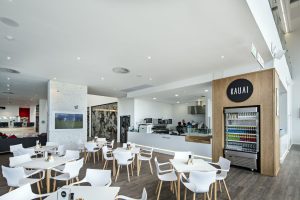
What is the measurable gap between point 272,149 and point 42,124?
14.9 m

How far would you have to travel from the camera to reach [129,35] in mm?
3592

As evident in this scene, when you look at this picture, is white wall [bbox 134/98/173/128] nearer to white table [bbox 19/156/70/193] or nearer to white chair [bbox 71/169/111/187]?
white table [bbox 19/156/70/193]

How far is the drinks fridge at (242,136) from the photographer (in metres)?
4.95

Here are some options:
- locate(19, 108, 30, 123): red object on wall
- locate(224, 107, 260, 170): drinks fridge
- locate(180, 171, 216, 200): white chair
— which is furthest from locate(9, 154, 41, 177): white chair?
locate(19, 108, 30, 123): red object on wall

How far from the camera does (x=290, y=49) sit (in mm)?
10305

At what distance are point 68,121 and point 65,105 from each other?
0.75 metres

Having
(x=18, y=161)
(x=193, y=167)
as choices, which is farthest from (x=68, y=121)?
(x=193, y=167)

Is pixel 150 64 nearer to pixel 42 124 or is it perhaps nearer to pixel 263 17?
pixel 263 17

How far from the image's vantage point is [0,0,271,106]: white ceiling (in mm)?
2721

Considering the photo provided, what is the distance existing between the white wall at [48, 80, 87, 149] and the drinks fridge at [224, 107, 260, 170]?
642 centimetres

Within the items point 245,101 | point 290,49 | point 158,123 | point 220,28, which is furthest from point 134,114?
point 290,49

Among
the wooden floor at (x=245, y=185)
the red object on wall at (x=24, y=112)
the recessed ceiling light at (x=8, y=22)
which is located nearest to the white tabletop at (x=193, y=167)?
the wooden floor at (x=245, y=185)

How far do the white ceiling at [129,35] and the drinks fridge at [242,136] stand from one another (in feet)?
5.07

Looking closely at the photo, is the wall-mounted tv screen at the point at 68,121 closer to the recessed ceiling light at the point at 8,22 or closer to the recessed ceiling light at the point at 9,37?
the recessed ceiling light at the point at 9,37
